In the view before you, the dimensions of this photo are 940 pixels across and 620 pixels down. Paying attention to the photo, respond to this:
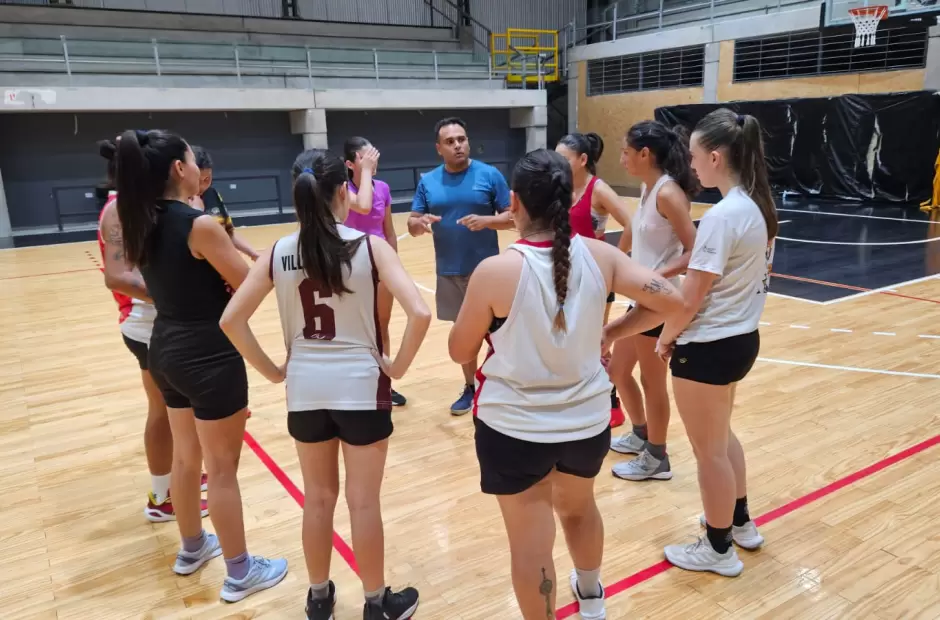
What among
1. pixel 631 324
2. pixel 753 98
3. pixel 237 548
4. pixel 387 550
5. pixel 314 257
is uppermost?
pixel 753 98

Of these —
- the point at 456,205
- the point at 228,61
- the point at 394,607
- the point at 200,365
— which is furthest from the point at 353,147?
the point at 228,61

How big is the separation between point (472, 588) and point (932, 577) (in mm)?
1752

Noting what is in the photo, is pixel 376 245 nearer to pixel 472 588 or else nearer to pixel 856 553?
pixel 472 588

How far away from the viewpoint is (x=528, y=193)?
1.73 meters

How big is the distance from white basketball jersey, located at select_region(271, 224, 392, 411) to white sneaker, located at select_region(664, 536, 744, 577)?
1.42 metres

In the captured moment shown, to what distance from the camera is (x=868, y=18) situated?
11305 mm

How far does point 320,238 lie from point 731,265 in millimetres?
1377

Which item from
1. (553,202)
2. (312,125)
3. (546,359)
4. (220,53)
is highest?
(220,53)

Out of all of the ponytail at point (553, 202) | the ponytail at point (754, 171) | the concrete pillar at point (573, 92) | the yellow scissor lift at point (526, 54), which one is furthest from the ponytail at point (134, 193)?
the concrete pillar at point (573, 92)

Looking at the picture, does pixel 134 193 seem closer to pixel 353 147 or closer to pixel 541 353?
pixel 541 353

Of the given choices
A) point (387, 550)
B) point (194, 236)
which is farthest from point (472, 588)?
point (194, 236)

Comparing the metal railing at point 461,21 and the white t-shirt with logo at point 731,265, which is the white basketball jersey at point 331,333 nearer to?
the white t-shirt with logo at point 731,265

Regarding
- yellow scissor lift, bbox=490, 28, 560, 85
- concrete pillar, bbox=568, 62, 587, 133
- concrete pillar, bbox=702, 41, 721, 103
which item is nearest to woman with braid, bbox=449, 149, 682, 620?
concrete pillar, bbox=702, 41, 721, 103

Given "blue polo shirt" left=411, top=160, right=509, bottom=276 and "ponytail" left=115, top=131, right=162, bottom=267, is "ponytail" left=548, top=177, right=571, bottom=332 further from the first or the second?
"blue polo shirt" left=411, top=160, right=509, bottom=276
